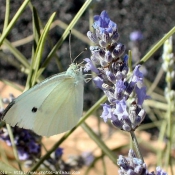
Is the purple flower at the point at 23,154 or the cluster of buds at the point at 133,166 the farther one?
A: the purple flower at the point at 23,154

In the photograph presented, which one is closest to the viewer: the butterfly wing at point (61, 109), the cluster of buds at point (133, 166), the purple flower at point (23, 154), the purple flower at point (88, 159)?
the cluster of buds at point (133, 166)

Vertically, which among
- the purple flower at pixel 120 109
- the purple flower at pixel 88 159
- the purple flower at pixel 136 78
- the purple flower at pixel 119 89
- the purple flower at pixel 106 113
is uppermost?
the purple flower at pixel 88 159

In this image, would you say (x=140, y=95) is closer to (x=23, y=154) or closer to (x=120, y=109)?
(x=120, y=109)

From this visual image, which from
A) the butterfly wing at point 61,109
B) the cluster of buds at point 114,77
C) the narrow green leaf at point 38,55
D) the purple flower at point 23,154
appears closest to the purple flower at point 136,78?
the cluster of buds at point 114,77

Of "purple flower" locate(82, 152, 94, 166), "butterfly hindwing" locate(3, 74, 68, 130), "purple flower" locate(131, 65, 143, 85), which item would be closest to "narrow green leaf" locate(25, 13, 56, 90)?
"butterfly hindwing" locate(3, 74, 68, 130)

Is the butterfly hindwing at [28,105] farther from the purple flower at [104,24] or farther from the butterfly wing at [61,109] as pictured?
the purple flower at [104,24]

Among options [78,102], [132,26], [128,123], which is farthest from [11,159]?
[132,26]

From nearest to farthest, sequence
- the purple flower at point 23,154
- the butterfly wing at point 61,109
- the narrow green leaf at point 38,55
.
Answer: the narrow green leaf at point 38,55 < the butterfly wing at point 61,109 < the purple flower at point 23,154

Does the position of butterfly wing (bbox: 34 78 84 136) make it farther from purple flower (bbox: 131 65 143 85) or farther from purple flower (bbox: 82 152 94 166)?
purple flower (bbox: 82 152 94 166)

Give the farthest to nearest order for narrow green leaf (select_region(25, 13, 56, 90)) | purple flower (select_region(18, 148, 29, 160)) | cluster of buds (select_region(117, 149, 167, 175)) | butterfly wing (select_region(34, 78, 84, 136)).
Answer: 1. purple flower (select_region(18, 148, 29, 160))
2. butterfly wing (select_region(34, 78, 84, 136))
3. narrow green leaf (select_region(25, 13, 56, 90))
4. cluster of buds (select_region(117, 149, 167, 175))
